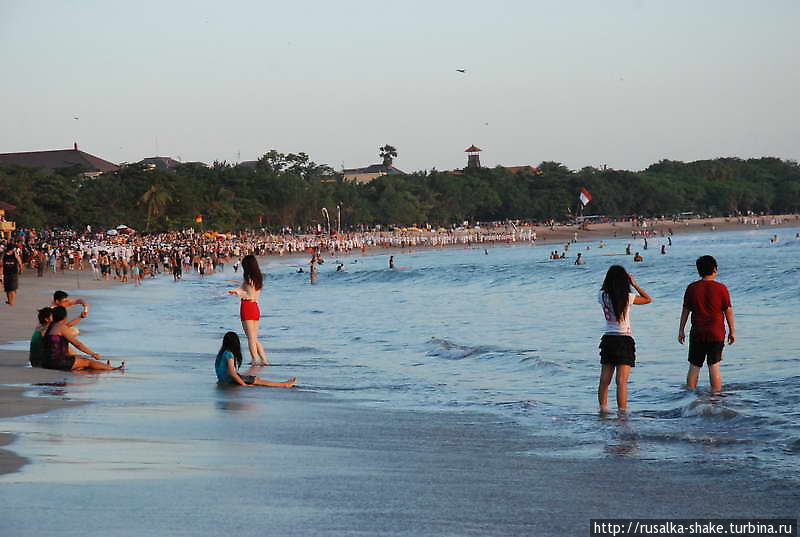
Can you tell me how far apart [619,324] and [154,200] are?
86866 millimetres

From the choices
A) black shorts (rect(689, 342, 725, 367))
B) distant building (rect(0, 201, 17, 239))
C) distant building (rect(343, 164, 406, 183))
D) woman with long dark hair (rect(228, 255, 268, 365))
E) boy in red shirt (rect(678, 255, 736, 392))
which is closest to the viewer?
boy in red shirt (rect(678, 255, 736, 392))

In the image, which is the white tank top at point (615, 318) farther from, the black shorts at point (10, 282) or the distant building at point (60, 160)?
the distant building at point (60, 160)

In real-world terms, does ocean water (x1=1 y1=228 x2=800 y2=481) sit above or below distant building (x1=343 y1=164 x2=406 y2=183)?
below

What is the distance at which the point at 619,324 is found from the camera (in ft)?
30.1

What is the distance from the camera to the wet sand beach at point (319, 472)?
5242mm

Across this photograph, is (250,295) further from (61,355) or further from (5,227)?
(5,227)

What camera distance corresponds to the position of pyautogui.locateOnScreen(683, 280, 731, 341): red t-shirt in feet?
32.0

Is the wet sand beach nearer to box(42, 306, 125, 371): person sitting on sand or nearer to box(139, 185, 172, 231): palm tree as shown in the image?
box(42, 306, 125, 371): person sitting on sand

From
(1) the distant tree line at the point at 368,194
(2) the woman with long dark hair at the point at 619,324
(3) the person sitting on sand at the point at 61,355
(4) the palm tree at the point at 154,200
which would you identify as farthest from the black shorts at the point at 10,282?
(4) the palm tree at the point at 154,200

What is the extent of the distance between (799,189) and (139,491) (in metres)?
190

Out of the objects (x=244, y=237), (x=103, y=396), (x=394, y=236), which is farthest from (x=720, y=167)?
(x=103, y=396)

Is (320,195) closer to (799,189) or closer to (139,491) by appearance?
(799,189)

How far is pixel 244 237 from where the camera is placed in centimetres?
9806

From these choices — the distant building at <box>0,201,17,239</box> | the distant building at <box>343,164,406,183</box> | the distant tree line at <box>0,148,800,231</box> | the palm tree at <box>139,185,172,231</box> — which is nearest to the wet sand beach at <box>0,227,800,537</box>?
the distant building at <box>0,201,17,239</box>
